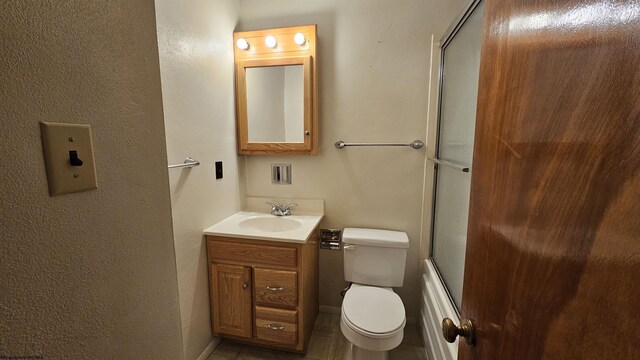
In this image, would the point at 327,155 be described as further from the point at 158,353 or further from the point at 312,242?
the point at 158,353

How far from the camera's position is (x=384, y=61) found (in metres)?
1.83

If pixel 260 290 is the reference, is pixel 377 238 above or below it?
above

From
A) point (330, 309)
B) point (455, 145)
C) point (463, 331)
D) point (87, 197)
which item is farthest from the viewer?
point (330, 309)

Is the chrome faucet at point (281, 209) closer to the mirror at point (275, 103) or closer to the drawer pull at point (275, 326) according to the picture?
the mirror at point (275, 103)

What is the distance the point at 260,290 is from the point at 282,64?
1.52m

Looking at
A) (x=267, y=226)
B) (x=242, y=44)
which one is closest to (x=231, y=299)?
(x=267, y=226)

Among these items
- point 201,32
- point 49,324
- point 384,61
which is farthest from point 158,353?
point 384,61

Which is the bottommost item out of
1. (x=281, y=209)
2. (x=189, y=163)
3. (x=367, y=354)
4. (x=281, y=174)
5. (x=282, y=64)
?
(x=367, y=354)

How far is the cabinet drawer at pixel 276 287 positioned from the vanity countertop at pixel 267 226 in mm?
220

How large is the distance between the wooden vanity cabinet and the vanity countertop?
0.04m

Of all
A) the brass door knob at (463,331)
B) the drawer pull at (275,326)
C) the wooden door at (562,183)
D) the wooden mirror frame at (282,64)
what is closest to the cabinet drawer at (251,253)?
the drawer pull at (275,326)

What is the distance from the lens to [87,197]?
453 millimetres

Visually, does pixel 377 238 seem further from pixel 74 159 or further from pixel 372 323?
pixel 74 159

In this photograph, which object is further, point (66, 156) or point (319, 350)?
point (319, 350)
